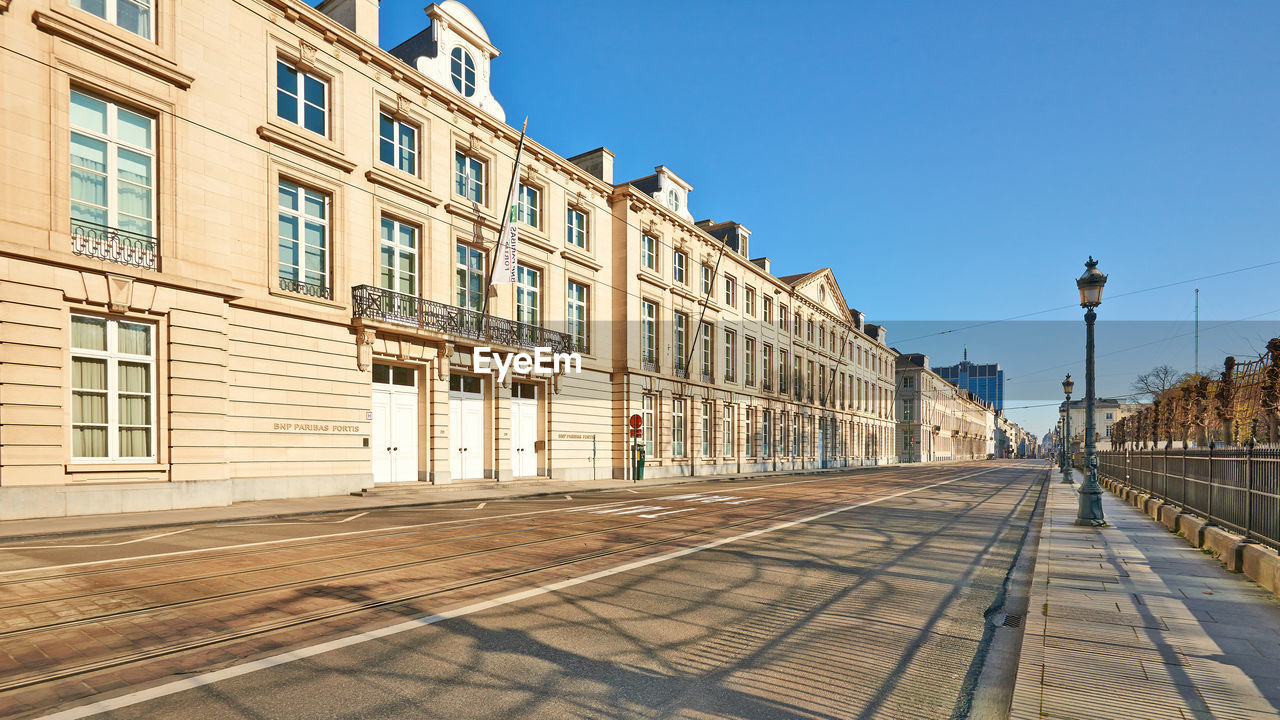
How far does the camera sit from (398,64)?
20.7m

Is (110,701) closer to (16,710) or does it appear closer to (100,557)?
(16,710)

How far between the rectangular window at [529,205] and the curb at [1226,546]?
21.6m

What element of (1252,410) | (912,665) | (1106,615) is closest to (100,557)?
(912,665)

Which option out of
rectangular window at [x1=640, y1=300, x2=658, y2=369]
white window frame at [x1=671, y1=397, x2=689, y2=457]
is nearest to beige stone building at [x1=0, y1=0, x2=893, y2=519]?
rectangular window at [x1=640, y1=300, x2=658, y2=369]

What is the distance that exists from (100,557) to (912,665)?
31.6 ft

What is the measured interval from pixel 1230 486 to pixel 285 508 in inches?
668

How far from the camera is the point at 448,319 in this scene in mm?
21984

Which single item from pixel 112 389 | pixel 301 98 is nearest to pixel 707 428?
pixel 301 98

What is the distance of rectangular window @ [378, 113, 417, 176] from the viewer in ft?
68.8

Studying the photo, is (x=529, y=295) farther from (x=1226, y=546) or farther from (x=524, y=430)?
(x=1226, y=546)

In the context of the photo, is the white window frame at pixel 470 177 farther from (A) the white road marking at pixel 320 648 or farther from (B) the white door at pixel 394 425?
(A) the white road marking at pixel 320 648

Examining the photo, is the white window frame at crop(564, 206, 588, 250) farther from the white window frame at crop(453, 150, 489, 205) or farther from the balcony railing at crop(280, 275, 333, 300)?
the balcony railing at crop(280, 275, 333, 300)

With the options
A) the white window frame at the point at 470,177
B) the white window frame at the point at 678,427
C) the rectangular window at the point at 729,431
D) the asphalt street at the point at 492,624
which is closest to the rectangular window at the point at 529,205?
the white window frame at the point at 470,177

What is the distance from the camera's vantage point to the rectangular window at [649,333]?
33.3 meters
